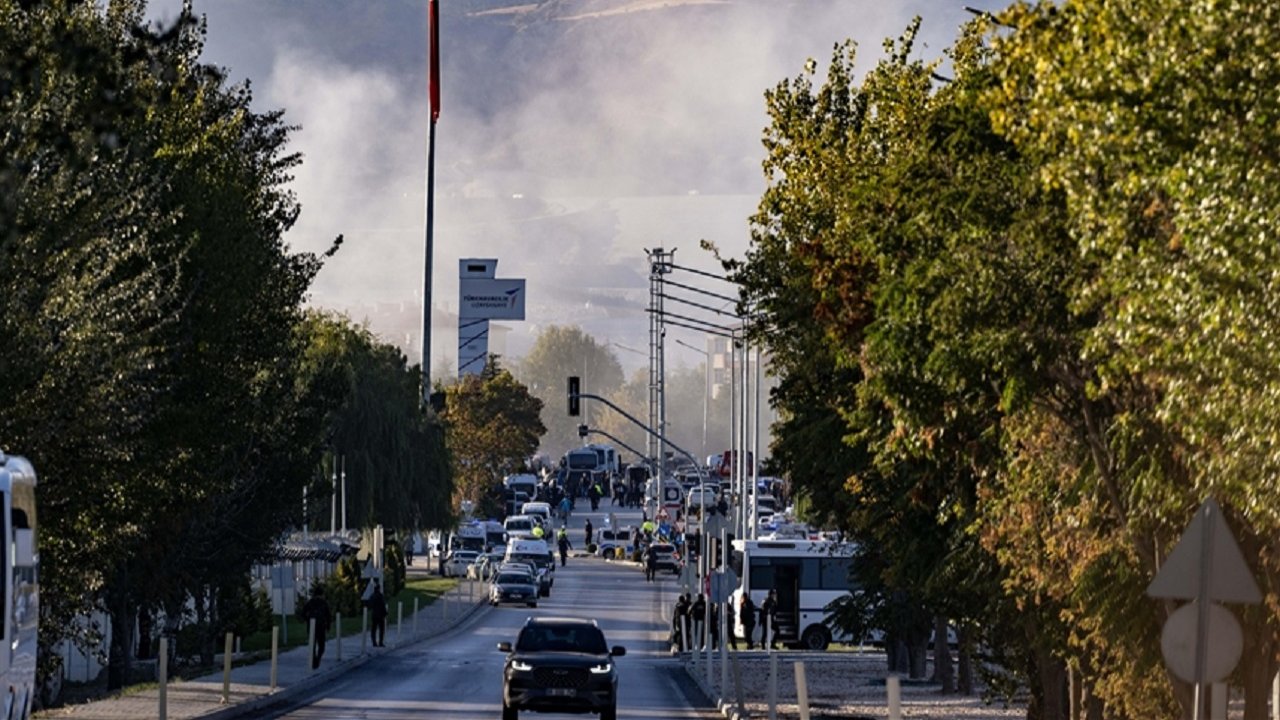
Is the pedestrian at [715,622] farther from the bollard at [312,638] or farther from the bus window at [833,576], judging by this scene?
the bollard at [312,638]

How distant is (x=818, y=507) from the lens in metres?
37.9

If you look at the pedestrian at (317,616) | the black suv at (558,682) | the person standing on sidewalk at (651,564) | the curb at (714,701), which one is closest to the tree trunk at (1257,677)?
the black suv at (558,682)

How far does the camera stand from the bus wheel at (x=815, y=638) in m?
72.6

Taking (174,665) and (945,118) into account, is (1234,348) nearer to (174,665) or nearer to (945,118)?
(945,118)

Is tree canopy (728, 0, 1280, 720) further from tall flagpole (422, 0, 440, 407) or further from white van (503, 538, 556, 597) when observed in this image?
tall flagpole (422, 0, 440, 407)

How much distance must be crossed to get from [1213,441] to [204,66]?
86.1 ft

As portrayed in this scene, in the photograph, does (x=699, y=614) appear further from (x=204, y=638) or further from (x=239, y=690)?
(x=239, y=690)

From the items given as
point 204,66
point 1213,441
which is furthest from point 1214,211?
point 204,66

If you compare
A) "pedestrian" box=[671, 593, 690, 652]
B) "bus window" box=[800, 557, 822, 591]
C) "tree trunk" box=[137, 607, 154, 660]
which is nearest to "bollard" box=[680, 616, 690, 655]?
"pedestrian" box=[671, 593, 690, 652]

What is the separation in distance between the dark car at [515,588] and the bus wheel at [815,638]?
69.5 ft

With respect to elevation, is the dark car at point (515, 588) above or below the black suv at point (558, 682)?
above

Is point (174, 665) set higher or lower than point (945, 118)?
lower

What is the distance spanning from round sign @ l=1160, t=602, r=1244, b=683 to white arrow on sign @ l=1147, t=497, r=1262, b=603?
122 millimetres

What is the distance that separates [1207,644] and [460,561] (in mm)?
107256
